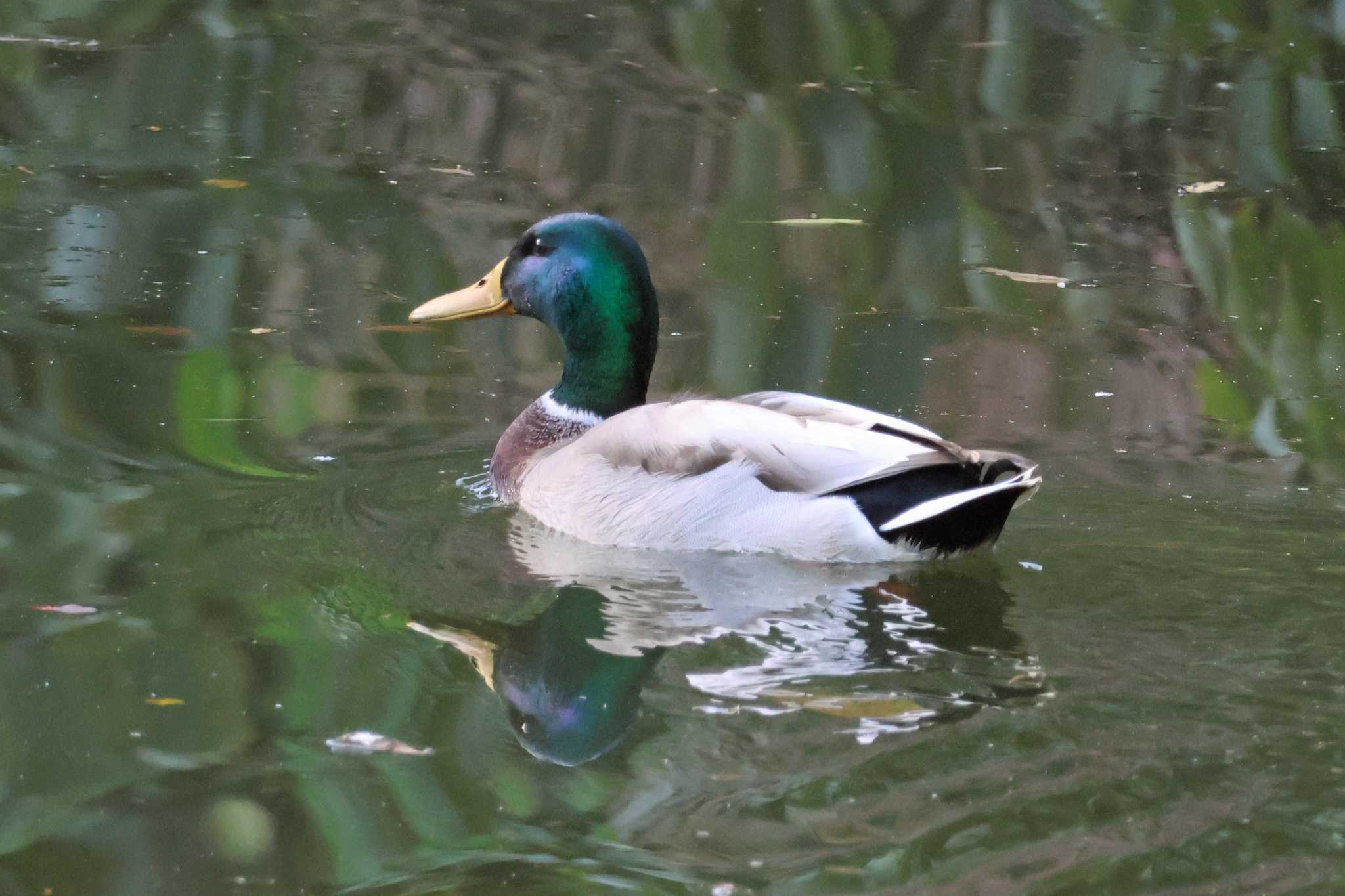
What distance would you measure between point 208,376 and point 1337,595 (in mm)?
4171

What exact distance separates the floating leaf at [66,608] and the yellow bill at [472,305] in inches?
82.8

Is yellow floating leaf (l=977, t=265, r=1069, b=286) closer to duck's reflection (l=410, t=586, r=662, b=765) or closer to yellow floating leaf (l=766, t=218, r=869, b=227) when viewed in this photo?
yellow floating leaf (l=766, t=218, r=869, b=227)

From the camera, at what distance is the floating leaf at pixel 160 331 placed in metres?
7.68

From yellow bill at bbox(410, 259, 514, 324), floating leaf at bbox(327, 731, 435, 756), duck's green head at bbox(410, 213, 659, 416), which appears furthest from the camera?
yellow bill at bbox(410, 259, 514, 324)

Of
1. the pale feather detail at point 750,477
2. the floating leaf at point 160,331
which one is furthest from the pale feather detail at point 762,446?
the floating leaf at point 160,331

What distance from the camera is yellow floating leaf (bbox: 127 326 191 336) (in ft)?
25.2

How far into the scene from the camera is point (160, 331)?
771 centimetres

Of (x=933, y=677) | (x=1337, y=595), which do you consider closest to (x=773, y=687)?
(x=933, y=677)

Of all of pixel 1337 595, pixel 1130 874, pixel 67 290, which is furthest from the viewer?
pixel 67 290

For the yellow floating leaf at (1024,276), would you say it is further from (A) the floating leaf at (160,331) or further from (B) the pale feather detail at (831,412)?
(A) the floating leaf at (160,331)

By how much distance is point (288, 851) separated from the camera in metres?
3.81

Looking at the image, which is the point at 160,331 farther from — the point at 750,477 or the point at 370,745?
the point at 370,745

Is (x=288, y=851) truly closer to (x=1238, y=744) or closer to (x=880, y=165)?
(x=1238, y=744)

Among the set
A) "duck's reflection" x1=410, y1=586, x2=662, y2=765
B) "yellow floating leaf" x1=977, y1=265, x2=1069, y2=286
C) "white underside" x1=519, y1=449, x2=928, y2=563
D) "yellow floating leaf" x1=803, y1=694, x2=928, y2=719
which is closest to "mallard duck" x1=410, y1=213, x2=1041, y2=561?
"white underside" x1=519, y1=449, x2=928, y2=563
